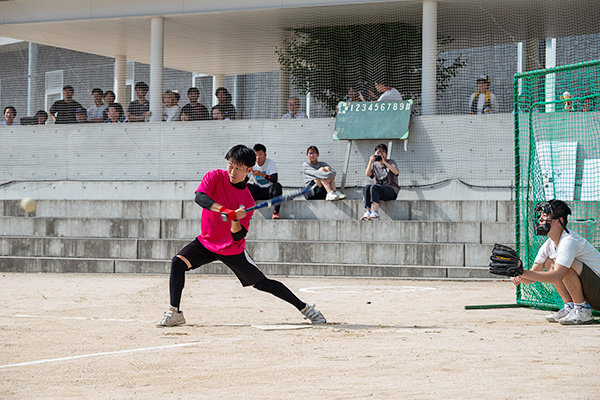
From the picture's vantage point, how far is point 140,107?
18875 millimetres

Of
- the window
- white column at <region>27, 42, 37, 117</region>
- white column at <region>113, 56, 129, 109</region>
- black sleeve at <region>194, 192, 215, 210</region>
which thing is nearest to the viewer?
black sleeve at <region>194, 192, 215, 210</region>

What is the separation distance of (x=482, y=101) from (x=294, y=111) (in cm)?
388

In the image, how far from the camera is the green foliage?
17047mm

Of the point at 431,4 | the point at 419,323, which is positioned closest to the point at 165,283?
the point at 419,323

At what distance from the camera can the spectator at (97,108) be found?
18.9 metres

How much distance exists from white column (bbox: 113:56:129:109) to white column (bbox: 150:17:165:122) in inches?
36.7

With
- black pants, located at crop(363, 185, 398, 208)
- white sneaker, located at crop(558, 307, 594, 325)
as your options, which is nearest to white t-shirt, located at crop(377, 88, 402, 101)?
black pants, located at crop(363, 185, 398, 208)

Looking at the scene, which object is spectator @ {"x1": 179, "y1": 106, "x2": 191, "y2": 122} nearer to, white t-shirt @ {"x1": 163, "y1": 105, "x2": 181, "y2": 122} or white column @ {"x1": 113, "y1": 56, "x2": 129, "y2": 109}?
white t-shirt @ {"x1": 163, "y1": 105, "x2": 181, "y2": 122}

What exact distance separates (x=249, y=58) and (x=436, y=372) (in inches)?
591

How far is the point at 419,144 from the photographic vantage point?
16453mm

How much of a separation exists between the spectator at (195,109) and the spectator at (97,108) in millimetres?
2075

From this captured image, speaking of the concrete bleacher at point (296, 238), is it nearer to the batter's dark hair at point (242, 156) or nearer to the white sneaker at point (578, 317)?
the white sneaker at point (578, 317)

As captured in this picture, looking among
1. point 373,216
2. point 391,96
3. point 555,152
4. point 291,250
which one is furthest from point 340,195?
point 555,152

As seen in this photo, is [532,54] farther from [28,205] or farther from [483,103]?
[28,205]
